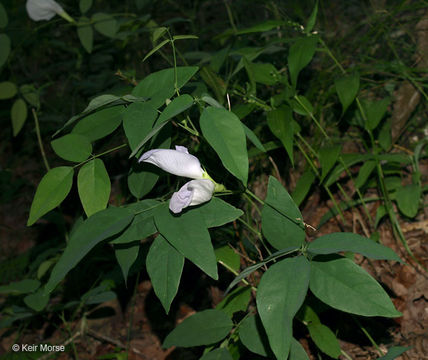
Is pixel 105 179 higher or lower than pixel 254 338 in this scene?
higher

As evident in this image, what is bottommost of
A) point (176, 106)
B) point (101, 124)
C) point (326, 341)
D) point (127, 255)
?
point (326, 341)

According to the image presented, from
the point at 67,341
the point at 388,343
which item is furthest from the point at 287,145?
the point at 67,341

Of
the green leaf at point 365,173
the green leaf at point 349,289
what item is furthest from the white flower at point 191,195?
the green leaf at point 365,173

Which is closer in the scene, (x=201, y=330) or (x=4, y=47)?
(x=201, y=330)

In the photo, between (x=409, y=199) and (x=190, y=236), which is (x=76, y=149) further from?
(x=409, y=199)

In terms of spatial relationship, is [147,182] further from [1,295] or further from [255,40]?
[1,295]

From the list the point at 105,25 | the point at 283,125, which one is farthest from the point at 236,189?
the point at 105,25

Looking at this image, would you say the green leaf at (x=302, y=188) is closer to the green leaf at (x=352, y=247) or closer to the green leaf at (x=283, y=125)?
the green leaf at (x=283, y=125)
